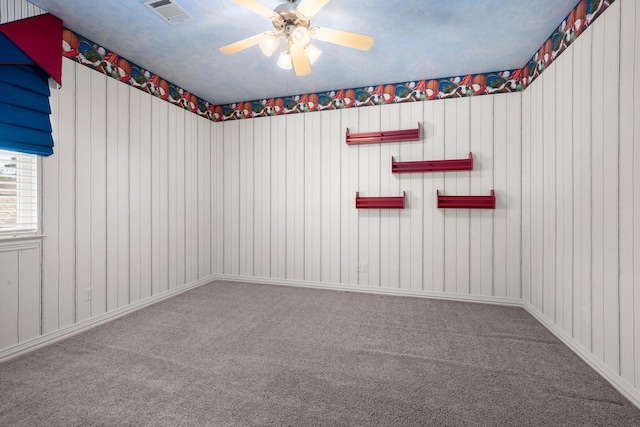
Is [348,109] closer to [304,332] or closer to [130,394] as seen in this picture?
[304,332]

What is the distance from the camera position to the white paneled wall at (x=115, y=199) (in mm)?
2449

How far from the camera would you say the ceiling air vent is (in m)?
2.14

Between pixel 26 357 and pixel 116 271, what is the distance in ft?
3.09

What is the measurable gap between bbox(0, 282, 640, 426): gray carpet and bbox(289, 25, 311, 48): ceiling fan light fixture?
230cm

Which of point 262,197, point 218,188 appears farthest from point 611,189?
point 218,188

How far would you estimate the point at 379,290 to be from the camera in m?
3.71

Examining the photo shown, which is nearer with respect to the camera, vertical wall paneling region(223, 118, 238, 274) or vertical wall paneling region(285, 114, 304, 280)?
vertical wall paneling region(285, 114, 304, 280)

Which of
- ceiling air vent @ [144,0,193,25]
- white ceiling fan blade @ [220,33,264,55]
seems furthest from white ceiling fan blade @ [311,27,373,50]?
ceiling air vent @ [144,0,193,25]

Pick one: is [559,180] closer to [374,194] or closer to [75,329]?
[374,194]

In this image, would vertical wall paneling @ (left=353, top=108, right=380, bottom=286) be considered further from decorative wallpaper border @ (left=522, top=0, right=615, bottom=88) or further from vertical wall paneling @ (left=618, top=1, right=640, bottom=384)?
vertical wall paneling @ (left=618, top=1, right=640, bottom=384)

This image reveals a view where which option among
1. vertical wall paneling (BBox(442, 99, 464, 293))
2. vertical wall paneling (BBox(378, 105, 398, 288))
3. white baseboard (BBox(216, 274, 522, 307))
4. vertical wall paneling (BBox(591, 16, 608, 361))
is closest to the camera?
vertical wall paneling (BBox(591, 16, 608, 361))

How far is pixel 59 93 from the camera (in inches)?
95.2

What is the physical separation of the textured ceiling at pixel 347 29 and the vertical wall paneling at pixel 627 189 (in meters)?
0.68

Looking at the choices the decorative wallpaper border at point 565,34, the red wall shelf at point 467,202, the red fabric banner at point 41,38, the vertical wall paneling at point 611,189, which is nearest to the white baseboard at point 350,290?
the vertical wall paneling at point 611,189
